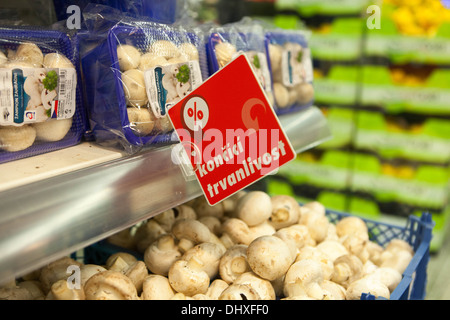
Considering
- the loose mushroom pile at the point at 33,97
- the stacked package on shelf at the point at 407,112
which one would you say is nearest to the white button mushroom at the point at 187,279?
the loose mushroom pile at the point at 33,97

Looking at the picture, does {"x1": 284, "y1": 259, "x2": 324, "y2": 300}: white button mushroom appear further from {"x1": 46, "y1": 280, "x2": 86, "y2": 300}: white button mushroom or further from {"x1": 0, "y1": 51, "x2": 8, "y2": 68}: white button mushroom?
{"x1": 0, "y1": 51, "x2": 8, "y2": 68}: white button mushroom

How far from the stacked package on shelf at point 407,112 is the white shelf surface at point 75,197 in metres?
2.41

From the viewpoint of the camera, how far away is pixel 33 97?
809 millimetres

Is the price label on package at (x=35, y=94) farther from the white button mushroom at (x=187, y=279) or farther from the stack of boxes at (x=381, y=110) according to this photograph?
the stack of boxes at (x=381, y=110)

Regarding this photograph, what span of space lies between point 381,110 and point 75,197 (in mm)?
2723

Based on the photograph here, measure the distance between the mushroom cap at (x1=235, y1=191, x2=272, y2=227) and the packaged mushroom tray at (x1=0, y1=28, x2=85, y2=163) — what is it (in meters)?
0.59

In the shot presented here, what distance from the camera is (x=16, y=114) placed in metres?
0.78

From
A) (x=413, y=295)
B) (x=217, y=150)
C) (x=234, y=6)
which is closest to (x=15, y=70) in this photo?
(x=217, y=150)

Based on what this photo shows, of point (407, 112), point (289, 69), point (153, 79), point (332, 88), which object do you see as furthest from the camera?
point (332, 88)

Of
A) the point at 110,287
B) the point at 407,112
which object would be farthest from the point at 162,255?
the point at 407,112

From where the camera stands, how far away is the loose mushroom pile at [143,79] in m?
0.91

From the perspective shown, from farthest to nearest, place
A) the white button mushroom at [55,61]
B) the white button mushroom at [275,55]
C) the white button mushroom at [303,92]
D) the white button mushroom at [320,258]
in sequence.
Result: the white button mushroom at [303,92] < the white button mushroom at [275,55] < the white button mushroom at [320,258] < the white button mushroom at [55,61]

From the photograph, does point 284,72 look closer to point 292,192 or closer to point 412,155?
point 412,155

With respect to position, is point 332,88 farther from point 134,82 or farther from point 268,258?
point 134,82
